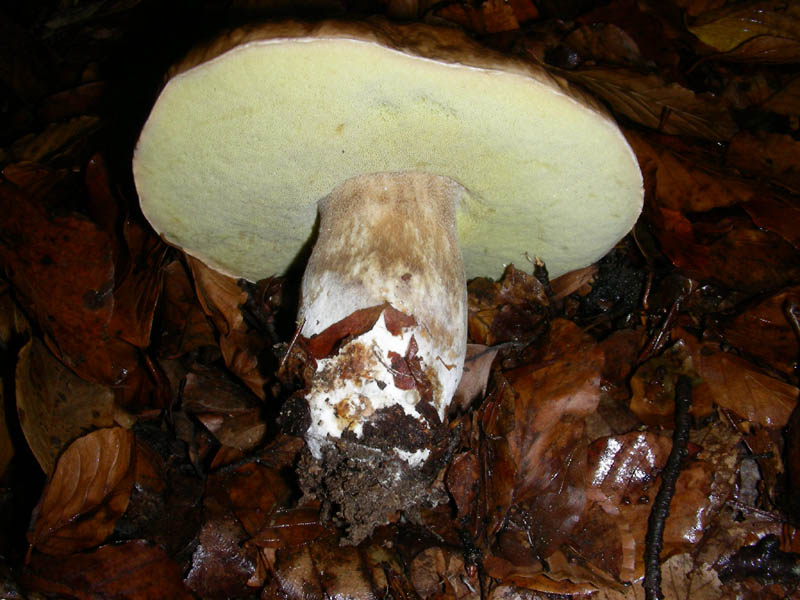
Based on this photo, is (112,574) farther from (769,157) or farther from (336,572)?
(769,157)

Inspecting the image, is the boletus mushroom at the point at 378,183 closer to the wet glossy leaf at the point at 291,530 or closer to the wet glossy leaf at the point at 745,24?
the wet glossy leaf at the point at 291,530

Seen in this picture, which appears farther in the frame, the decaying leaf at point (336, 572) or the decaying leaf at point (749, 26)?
the decaying leaf at point (749, 26)

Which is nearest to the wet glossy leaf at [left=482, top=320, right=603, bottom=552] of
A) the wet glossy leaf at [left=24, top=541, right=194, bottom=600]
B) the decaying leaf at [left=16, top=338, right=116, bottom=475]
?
the wet glossy leaf at [left=24, top=541, right=194, bottom=600]

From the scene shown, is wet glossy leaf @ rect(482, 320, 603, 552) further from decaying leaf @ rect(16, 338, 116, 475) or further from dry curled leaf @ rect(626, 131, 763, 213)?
decaying leaf @ rect(16, 338, 116, 475)

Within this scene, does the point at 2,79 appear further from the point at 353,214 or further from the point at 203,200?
the point at 353,214

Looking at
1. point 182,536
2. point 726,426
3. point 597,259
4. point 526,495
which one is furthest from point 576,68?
point 182,536

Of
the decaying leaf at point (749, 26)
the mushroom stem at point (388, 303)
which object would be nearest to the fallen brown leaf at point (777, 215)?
the decaying leaf at point (749, 26)

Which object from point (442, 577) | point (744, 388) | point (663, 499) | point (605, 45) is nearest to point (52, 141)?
point (442, 577)
